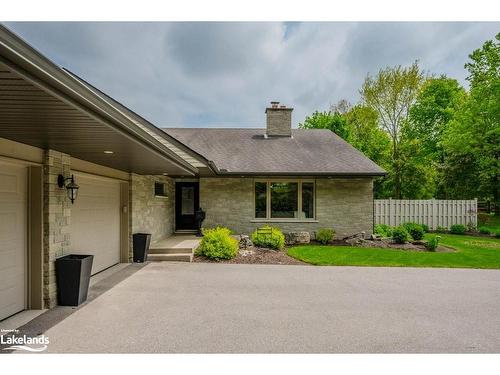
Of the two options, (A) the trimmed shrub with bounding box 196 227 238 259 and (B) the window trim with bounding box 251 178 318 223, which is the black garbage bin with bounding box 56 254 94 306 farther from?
(B) the window trim with bounding box 251 178 318 223

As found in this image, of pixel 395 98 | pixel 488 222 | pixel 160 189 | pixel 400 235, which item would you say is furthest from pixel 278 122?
pixel 488 222

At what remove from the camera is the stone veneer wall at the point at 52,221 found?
502 cm

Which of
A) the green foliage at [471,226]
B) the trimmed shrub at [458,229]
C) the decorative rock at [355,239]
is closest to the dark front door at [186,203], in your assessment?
the decorative rock at [355,239]

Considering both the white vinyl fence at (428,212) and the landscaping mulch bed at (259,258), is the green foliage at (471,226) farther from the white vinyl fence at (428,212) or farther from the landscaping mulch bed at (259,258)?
the landscaping mulch bed at (259,258)

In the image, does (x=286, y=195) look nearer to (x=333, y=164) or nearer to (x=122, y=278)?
(x=333, y=164)

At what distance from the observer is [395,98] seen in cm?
2216

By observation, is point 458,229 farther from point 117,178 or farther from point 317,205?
point 117,178

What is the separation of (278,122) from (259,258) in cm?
831

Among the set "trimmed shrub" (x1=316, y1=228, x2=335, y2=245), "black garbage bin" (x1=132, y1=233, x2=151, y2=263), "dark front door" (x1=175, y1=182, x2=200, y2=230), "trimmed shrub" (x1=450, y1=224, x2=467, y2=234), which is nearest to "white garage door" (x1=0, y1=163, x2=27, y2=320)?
"black garbage bin" (x1=132, y1=233, x2=151, y2=263)

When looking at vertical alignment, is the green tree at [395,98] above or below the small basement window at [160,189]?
above

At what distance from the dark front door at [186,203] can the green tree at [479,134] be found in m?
17.1

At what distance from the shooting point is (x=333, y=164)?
12.7 meters

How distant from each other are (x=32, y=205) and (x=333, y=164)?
10.4 m
